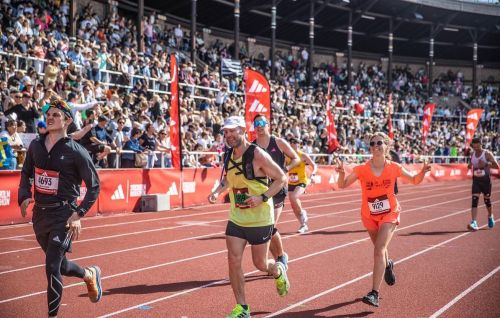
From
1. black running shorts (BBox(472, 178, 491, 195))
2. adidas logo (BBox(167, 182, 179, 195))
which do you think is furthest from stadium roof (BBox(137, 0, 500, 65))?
black running shorts (BBox(472, 178, 491, 195))

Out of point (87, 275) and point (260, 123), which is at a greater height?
point (260, 123)

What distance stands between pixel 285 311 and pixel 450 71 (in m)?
54.7

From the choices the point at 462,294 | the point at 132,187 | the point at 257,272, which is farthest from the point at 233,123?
the point at 132,187

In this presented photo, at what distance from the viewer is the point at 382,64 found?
53875 mm

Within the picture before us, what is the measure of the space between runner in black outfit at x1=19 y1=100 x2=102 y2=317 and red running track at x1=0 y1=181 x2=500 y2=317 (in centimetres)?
92

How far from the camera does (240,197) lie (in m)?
6.12

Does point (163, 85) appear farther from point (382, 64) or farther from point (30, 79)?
point (382, 64)

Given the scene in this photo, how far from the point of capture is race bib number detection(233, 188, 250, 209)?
19.9 ft

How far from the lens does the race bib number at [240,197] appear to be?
6.05 metres

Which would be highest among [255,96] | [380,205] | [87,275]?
[255,96]

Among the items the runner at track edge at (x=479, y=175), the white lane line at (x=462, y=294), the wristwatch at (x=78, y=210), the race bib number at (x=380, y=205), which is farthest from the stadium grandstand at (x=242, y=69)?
the runner at track edge at (x=479, y=175)

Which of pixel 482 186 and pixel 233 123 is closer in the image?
pixel 233 123

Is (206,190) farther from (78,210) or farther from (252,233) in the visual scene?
(78,210)

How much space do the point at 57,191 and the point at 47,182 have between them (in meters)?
0.12
